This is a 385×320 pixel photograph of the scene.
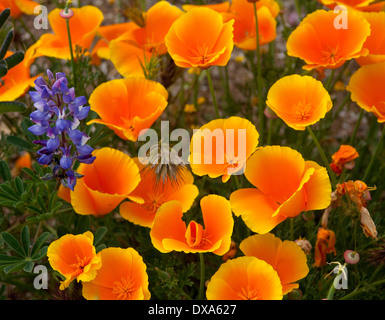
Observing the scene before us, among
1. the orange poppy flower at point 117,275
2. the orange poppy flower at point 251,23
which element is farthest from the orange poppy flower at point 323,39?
the orange poppy flower at point 117,275

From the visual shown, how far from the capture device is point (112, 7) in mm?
3205

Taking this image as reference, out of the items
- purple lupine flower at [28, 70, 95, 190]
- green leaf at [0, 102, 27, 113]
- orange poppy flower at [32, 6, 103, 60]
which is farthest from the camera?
orange poppy flower at [32, 6, 103, 60]

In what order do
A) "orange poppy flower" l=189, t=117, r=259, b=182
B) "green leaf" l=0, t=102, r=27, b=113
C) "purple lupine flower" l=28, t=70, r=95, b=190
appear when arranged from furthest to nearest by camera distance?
"green leaf" l=0, t=102, r=27, b=113
"orange poppy flower" l=189, t=117, r=259, b=182
"purple lupine flower" l=28, t=70, r=95, b=190

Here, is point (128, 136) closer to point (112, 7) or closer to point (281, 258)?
point (281, 258)

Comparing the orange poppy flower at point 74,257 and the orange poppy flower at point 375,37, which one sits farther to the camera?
the orange poppy flower at point 375,37

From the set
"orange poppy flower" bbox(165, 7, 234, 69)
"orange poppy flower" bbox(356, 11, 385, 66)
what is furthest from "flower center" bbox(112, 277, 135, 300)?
"orange poppy flower" bbox(356, 11, 385, 66)

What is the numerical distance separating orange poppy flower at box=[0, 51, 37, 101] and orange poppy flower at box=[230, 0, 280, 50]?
2.20 feet

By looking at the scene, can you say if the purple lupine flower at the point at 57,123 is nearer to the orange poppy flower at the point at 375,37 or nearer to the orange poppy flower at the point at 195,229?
the orange poppy flower at the point at 195,229

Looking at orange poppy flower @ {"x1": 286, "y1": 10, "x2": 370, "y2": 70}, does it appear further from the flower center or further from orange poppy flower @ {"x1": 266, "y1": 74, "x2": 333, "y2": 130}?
the flower center

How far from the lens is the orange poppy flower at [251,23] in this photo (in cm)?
166

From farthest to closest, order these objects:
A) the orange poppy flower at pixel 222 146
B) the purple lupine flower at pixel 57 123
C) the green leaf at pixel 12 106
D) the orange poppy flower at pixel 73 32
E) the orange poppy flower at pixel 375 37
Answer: the orange poppy flower at pixel 73 32
the orange poppy flower at pixel 375 37
the green leaf at pixel 12 106
the orange poppy flower at pixel 222 146
the purple lupine flower at pixel 57 123

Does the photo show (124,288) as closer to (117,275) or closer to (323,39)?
(117,275)

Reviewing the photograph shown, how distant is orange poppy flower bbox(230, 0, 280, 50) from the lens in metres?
1.66

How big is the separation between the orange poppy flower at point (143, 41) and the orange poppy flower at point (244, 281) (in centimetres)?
73
